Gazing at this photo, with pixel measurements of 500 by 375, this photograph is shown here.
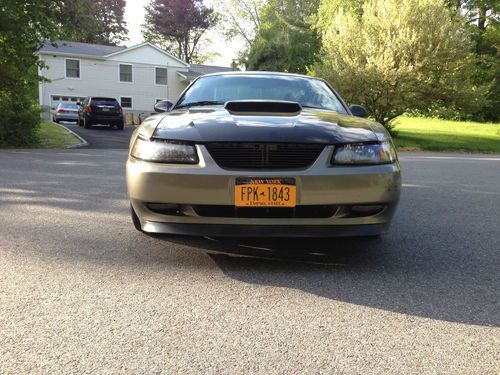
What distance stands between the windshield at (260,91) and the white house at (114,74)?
105ft

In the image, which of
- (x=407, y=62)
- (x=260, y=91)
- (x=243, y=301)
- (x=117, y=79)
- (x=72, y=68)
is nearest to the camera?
(x=243, y=301)

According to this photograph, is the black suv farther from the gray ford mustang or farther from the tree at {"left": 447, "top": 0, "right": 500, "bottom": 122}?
the tree at {"left": 447, "top": 0, "right": 500, "bottom": 122}

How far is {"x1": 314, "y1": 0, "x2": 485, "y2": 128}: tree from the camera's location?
63.3ft

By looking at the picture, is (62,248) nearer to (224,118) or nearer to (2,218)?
(2,218)

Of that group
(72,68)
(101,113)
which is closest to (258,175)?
(101,113)

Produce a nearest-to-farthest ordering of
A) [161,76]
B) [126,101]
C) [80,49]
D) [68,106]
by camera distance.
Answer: [68,106]
[80,49]
[126,101]
[161,76]

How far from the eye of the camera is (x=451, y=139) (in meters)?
20.3

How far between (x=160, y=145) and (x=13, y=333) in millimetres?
1391

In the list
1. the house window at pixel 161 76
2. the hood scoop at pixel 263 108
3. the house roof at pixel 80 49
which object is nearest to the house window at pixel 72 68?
the house roof at pixel 80 49

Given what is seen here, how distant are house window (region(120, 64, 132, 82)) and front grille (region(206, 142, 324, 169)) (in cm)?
3576

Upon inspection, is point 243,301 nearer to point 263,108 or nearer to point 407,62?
point 263,108

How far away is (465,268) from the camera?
130 inches

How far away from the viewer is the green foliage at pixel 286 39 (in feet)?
111

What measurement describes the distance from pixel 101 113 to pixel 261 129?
21.8 meters
